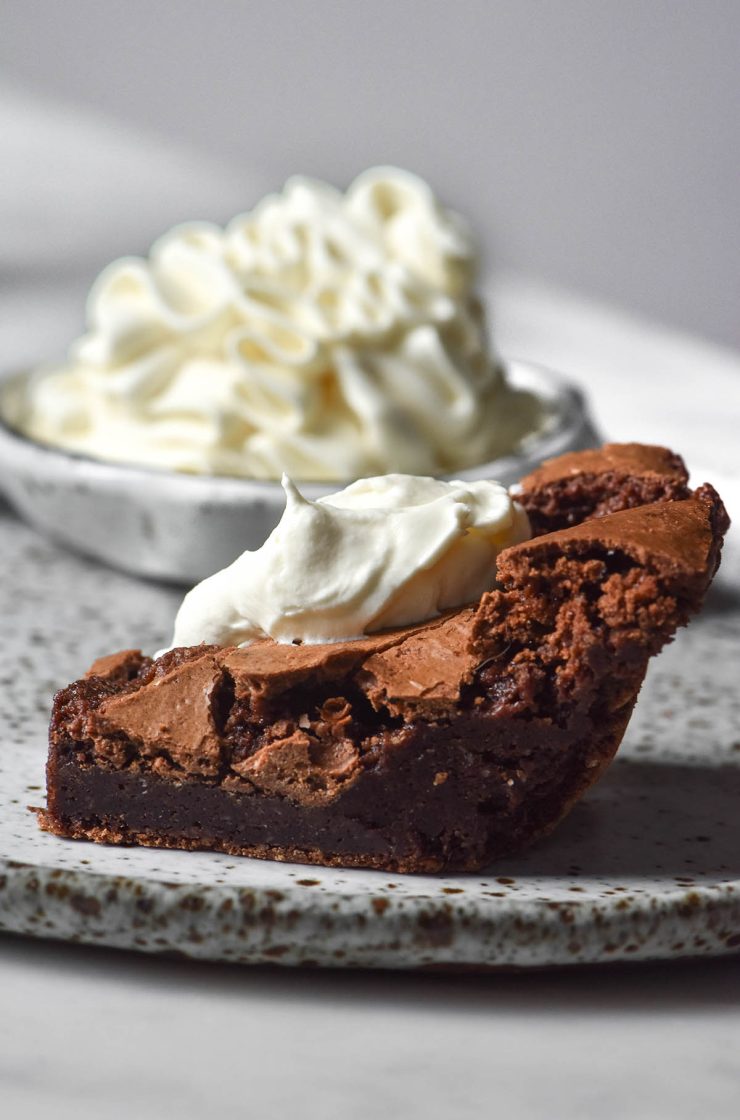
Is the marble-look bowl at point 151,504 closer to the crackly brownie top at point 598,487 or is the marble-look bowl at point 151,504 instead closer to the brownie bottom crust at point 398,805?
the crackly brownie top at point 598,487

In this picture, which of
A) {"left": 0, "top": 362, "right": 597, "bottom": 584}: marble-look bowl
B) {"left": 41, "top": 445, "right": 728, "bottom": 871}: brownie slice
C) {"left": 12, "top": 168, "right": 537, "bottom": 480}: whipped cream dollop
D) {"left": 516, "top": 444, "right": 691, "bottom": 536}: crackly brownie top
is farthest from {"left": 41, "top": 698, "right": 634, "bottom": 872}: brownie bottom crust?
{"left": 12, "top": 168, "right": 537, "bottom": 480}: whipped cream dollop

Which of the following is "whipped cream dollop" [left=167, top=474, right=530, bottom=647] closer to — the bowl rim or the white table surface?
the white table surface

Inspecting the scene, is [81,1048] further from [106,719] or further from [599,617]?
[599,617]

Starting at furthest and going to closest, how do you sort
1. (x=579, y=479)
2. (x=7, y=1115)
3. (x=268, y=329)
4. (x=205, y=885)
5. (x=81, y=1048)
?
(x=268, y=329), (x=579, y=479), (x=205, y=885), (x=81, y=1048), (x=7, y=1115)

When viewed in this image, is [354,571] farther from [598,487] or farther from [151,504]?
[151,504]

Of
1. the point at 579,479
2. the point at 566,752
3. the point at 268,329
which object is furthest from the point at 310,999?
the point at 268,329

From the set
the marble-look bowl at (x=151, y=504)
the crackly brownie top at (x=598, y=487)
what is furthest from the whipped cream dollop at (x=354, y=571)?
the marble-look bowl at (x=151, y=504)

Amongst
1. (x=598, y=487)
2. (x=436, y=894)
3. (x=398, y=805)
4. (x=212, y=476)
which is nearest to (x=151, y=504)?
(x=212, y=476)
